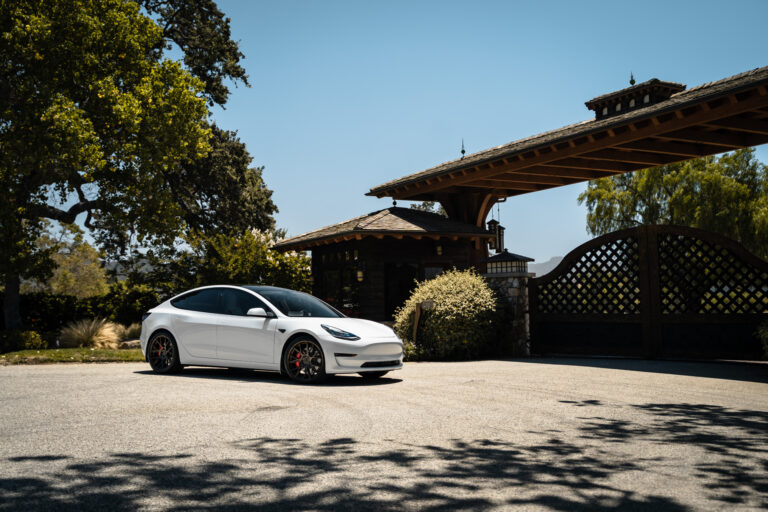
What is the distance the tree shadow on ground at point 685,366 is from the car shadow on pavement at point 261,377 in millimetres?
4353

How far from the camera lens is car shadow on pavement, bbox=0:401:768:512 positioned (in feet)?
12.8

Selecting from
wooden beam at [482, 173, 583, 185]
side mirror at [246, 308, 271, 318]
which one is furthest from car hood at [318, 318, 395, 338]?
wooden beam at [482, 173, 583, 185]

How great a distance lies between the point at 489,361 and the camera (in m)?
13.6

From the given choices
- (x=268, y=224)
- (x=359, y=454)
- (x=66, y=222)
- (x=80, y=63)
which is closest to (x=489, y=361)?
(x=359, y=454)

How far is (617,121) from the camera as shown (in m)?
14.3

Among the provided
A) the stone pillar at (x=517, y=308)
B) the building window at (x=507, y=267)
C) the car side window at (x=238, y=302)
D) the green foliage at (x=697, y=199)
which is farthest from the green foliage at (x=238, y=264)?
the green foliage at (x=697, y=199)

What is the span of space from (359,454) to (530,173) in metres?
14.4

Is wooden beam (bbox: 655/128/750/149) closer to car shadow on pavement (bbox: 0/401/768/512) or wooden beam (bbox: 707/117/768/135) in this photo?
wooden beam (bbox: 707/117/768/135)

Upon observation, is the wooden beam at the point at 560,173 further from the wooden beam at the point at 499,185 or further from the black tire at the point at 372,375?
the black tire at the point at 372,375

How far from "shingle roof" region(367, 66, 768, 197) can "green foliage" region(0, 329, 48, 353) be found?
1103 centimetres

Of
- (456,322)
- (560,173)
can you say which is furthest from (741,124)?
(456,322)

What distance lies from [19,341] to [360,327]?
1248 centimetres

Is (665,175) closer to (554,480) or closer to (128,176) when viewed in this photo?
(128,176)

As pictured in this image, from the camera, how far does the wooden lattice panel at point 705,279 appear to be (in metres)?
12.3
